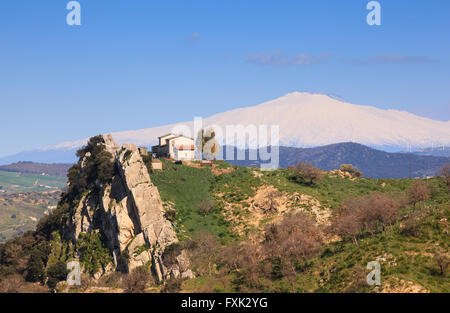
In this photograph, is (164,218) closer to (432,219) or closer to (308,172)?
(308,172)

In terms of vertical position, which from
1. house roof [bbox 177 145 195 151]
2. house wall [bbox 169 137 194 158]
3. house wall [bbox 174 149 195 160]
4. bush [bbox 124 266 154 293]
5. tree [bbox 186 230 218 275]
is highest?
house wall [bbox 169 137 194 158]

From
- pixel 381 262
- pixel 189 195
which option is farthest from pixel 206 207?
pixel 381 262

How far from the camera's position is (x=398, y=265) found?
5591 cm

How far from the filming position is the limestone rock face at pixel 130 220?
7900 centimetres

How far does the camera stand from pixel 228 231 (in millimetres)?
88312

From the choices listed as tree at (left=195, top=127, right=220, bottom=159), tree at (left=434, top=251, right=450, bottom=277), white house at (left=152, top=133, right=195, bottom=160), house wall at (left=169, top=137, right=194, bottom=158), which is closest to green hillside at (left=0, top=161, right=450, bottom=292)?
tree at (left=434, top=251, right=450, bottom=277)

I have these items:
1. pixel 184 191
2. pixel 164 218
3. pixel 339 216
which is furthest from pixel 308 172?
pixel 164 218

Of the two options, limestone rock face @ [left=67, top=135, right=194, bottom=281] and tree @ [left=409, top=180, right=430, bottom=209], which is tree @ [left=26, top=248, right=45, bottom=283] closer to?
limestone rock face @ [left=67, top=135, right=194, bottom=281]

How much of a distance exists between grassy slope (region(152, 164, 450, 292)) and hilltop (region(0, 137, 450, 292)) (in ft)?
0.70

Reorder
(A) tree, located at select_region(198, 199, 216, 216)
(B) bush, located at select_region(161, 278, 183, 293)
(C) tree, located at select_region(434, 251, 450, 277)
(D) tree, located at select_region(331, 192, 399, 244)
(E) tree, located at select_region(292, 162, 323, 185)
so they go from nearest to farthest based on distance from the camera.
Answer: (C) tree, located at select_region(434, 251, 450, 277)
(B) bush, located at select_region(161, 278, 183, 293)
(D) tree, located at select_region(331, 192, 399, 244)
(A) tree, located at select_region(198, 199, 216, 216)
(E) tree, located at select_region(292, 162, 323, 185)

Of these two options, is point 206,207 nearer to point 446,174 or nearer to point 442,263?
point 442,263

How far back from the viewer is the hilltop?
6203 centimetres

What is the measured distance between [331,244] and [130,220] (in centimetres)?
3673

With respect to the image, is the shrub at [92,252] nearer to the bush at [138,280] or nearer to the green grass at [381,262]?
the bush at [138,280]
